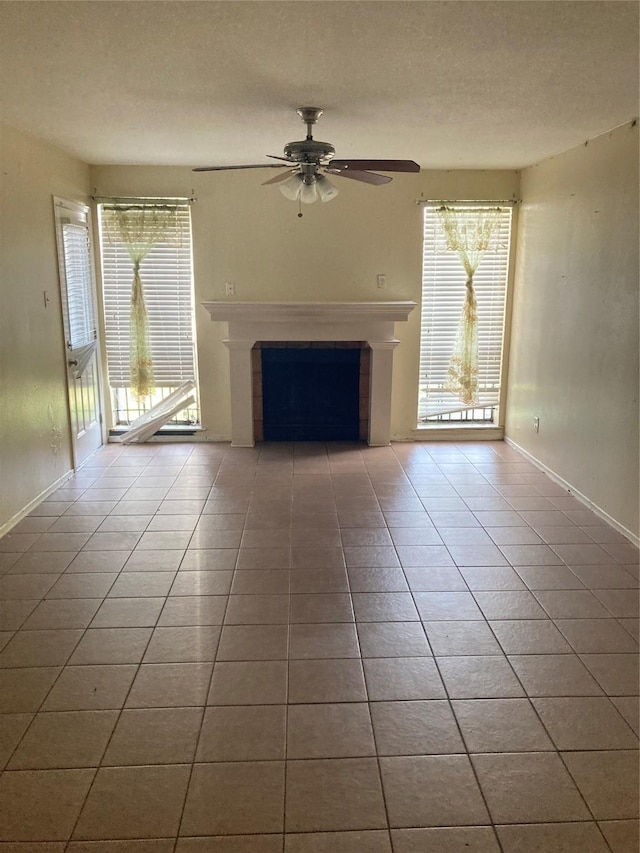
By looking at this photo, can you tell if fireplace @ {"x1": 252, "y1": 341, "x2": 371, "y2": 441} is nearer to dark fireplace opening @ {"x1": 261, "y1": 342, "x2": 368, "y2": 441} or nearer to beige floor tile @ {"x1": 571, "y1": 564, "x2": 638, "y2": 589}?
dark fireplace opening @ {"x1": 261, "y1": 342, "x2": 368, "y2": 441}

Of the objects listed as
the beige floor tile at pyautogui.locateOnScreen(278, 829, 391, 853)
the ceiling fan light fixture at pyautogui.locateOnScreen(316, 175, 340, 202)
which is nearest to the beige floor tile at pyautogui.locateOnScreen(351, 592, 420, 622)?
the beige floor tile at pyautogui.locateOnScreen(278, 829, 391, 853)

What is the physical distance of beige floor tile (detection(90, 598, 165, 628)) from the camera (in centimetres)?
279

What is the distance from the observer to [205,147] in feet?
14.2

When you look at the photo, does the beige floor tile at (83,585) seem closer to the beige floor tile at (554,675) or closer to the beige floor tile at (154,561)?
the beige floor tile at (154,561)

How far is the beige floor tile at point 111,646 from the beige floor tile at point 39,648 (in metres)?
0.05

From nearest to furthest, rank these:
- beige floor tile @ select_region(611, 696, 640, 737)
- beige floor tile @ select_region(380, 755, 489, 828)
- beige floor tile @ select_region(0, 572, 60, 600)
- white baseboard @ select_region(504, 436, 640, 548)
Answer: beige floor tile @ select_region(380, 755, 489, 828), beige floor tile @ select_region(611, 696, 640, 737), beige floor tile @ select_region(0, 572, 60, 600), white baseboard @ select_region(504, 436, 640, 548)

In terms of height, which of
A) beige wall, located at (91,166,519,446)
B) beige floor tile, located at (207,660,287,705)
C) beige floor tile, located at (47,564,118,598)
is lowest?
beige floor tile, located at (207,660,287,705)

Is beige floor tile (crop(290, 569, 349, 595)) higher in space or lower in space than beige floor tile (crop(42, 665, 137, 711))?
higher

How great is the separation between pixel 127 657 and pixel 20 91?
8.69ft

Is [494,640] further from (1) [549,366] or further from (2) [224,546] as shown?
(1) [549,366]

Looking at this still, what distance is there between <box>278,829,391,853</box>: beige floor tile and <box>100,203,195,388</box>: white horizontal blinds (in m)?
4.41

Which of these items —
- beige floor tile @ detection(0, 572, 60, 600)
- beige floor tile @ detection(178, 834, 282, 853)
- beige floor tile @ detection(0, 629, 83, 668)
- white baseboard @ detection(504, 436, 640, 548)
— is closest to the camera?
beige floor tile @ detection(178, 834, 282, 853)

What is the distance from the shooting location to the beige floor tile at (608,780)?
72.8 inches

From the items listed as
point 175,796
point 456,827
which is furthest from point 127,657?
point 456,827
